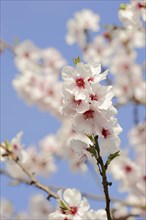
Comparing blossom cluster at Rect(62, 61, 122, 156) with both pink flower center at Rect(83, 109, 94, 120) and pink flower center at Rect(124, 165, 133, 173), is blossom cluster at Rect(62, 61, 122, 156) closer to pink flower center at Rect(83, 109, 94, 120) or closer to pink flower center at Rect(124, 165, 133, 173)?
pink flower center at Rect(83, 109, 94, 120)

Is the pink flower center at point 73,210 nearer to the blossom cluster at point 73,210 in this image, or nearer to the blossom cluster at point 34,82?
the blossom cluster at point 73,210

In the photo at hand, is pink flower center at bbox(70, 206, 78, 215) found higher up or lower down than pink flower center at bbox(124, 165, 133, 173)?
lower down

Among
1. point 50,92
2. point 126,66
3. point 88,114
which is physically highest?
point 126,66

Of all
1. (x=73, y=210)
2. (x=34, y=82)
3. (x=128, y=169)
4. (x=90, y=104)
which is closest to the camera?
(x=90, y=104)

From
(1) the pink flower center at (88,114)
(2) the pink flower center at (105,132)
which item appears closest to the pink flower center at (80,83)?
(1) the pink flower center at (88,114)

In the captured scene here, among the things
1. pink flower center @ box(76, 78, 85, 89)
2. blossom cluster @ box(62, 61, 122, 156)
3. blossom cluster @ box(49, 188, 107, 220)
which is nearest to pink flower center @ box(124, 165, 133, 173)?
blossom cluster @ box(49, 188, 107, 220)

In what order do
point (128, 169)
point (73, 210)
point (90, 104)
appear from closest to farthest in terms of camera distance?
point (90, 104) < point (73, 210) < point (128, 169)

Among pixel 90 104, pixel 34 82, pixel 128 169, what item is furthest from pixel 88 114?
pixel 34 82

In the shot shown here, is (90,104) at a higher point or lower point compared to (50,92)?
lower

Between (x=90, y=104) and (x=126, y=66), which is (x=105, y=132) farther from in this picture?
(x=126, y=66)
